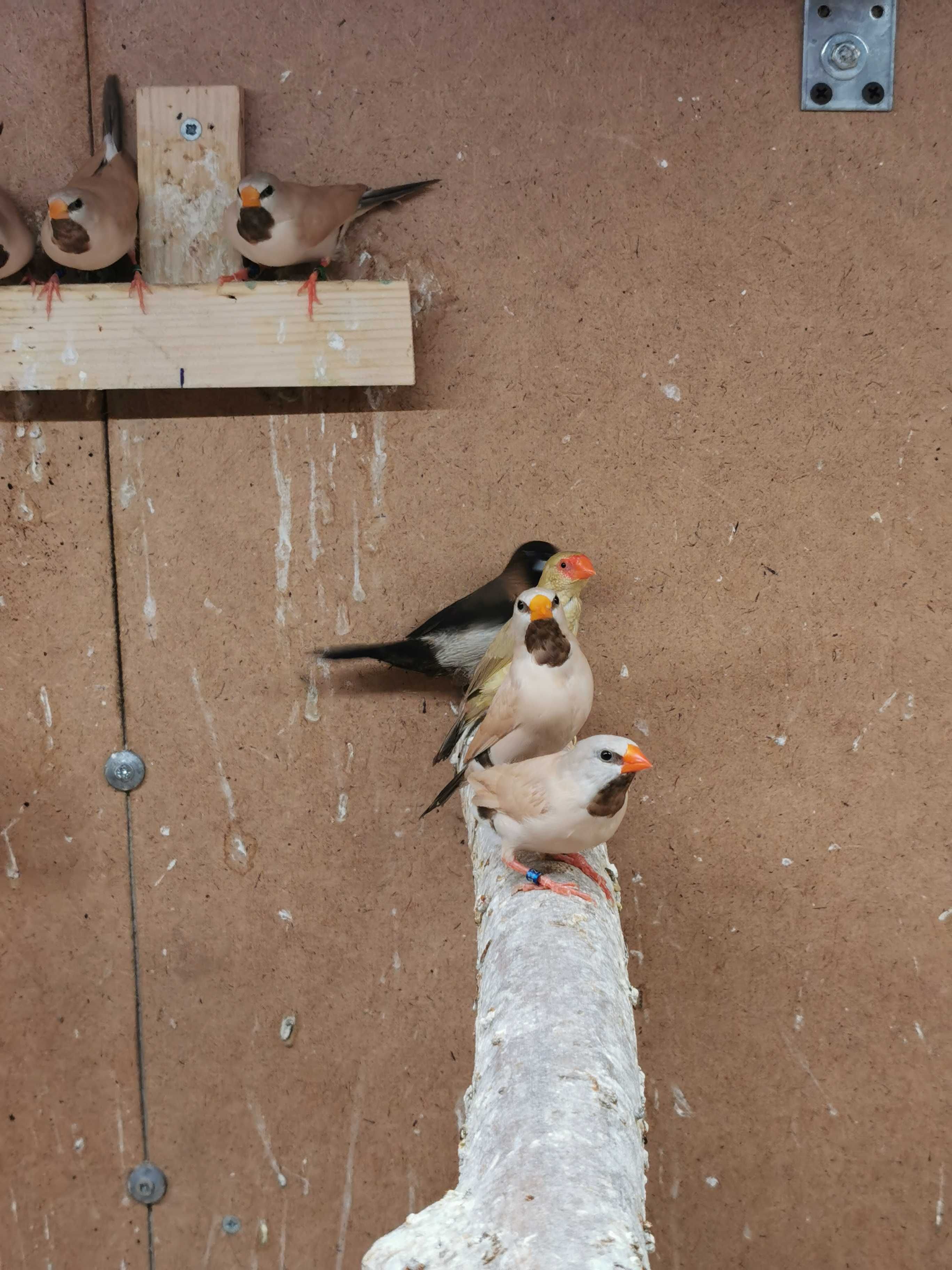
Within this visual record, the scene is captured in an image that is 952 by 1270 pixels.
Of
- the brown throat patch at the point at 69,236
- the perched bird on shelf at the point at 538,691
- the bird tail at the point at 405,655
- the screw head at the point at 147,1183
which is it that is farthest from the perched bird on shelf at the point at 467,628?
the screw head at the point at 147,1183

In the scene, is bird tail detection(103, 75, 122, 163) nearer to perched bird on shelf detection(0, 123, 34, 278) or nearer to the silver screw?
perched bird on shelf detection(0, 123, 34, 278)

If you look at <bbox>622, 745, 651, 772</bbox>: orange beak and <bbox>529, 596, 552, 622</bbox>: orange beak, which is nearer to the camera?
<bbox>622, 745, 651, 772</bbox>: orange beak

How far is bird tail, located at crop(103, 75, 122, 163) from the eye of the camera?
1310mm

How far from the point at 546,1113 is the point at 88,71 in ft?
4.56

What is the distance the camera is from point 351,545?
4.75 feet

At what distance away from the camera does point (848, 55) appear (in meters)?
1.36

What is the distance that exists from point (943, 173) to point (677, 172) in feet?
1.21

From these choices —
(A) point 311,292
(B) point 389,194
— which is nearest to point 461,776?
(A) point 311,292

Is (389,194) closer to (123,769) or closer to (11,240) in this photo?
(11,240)

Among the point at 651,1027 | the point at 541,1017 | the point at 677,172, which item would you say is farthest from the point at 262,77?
the point at 651,1027

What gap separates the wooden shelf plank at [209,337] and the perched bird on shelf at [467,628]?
0.29 meters

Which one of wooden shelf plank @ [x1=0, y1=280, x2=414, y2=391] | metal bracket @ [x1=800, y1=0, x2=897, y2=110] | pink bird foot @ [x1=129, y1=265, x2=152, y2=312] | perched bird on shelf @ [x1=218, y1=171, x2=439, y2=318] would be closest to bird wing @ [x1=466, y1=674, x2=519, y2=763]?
wooden shelf plank @ [x1=0, y1=280, x2=414, y2=391]

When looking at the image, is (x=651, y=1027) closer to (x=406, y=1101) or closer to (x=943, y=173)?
(x=406, y=1101)

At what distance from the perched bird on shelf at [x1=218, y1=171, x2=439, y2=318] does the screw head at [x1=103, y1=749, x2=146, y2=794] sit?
0.68 m
